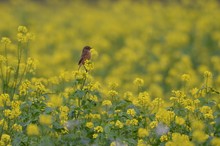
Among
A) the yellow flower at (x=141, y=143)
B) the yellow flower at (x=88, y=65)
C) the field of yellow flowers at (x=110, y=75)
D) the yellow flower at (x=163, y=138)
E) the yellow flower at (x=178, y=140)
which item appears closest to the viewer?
the yellow flower at (x=178, y=140)

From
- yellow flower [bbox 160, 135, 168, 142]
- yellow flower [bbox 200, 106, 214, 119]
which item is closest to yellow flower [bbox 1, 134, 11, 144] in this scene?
yellow flower [bbox 160, 135, 168, 142]

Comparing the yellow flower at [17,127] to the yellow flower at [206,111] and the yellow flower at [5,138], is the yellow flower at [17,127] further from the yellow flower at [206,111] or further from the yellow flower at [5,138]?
the yellow flower at [206,111]

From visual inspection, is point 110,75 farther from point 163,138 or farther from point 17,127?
point 163,138

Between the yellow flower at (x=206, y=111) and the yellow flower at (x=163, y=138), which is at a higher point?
the yellow flower at (x=206, y=111)

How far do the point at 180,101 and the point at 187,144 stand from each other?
2.60 feet

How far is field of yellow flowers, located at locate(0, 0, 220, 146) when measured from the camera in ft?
14.6

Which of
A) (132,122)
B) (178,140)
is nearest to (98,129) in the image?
(132,122)

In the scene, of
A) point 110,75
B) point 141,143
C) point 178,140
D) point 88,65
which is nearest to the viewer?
point 178,140

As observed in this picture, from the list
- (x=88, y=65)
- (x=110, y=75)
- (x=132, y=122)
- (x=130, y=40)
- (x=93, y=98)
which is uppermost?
(x=130, y=40)

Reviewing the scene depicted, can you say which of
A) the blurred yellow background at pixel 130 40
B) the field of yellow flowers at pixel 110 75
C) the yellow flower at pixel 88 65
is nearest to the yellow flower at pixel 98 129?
the field of yellow flowers at pixel 110 75

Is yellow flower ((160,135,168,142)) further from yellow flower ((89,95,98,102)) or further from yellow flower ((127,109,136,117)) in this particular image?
yellow flower ((89,95,98,102))

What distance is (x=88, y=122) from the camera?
15.3ft

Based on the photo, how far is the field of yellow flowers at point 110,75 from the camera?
446cm

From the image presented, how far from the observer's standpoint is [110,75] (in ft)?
32.8
